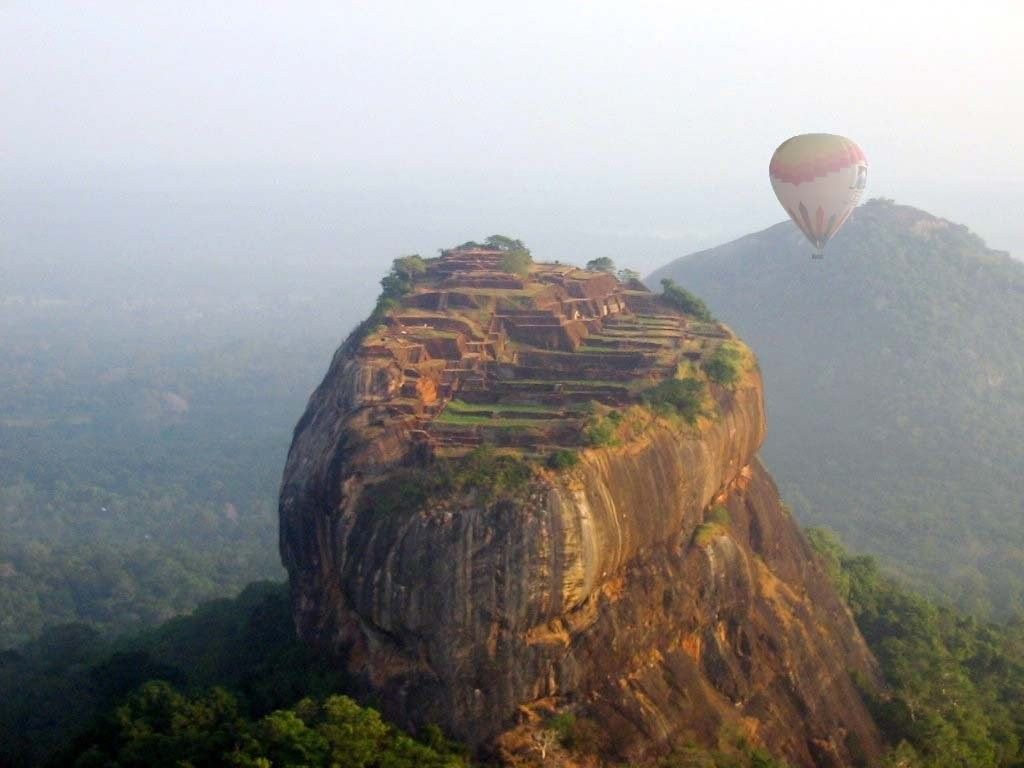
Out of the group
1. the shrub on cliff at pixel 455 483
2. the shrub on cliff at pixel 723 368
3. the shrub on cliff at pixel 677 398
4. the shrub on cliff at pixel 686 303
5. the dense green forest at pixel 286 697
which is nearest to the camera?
the dense green forest at pixel 286 697

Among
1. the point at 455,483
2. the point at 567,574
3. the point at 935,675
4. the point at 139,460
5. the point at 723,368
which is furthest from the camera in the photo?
the point at 139,460

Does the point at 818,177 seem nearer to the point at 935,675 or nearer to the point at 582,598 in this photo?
the point at 935,675

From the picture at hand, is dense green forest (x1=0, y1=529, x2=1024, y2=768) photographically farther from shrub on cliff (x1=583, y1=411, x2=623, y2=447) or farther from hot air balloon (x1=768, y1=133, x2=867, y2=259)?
hot air balloon (x1=768, y1=133, x2=867, y2=259)

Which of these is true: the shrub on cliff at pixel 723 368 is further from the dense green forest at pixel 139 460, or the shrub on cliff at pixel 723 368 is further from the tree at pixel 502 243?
the dense green forest at pixel 139 460

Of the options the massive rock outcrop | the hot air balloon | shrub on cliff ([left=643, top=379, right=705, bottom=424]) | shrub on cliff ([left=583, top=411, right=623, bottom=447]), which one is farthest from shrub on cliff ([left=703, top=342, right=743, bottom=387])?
the hot air balloon

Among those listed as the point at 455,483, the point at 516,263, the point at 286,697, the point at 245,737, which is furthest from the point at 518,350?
the point at 245,737

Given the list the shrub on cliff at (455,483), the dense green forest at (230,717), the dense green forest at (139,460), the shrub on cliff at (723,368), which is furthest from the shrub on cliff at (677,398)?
the dense green forest at (139,460)
